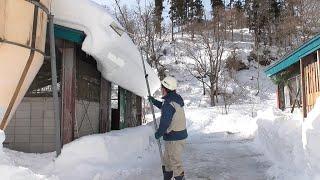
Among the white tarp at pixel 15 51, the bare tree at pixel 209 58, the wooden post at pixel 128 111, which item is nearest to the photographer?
the white tarp at pixel 15 51

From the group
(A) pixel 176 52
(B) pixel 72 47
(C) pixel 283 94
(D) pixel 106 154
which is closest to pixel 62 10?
(B) pixel 72 47

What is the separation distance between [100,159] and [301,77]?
7208 mm

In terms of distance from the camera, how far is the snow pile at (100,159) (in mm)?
7535

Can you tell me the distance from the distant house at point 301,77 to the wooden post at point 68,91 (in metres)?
5.82

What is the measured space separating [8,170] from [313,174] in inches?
167

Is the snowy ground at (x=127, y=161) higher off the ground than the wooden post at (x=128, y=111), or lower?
lower

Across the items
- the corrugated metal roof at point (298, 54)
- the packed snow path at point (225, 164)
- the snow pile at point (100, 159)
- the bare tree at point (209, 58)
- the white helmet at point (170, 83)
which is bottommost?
the packed snow path at point (225, 164)

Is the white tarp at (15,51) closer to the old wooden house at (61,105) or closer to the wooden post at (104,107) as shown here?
the old wooden house at (61,105)

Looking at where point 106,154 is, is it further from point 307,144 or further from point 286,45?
point 286,45

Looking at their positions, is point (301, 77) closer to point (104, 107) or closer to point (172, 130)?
point (104, 107)

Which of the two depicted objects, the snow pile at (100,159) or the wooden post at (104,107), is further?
the wooden post at (104,107)

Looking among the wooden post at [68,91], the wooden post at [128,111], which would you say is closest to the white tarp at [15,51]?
the wooden post at [68,91]

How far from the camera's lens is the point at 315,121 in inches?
278

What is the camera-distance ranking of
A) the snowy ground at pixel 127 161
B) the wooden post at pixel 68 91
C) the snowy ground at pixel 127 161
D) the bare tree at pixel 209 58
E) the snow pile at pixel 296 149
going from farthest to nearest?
1. the bare tree at pixel 209 58
2. the wooden post at pixel 68 91
3. the snowy ground at pixel 127 161
4. the snowy ground at pixel 127 161
5. the snow pile at pixel 296 149
